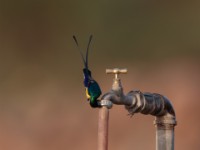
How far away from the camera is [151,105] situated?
2.96 metres

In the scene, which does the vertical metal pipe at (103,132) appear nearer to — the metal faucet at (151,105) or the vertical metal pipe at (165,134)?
the metal faucet at (151,105)

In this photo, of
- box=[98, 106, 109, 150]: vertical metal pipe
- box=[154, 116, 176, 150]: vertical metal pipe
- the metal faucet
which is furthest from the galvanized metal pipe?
box=[154, 116, 176, 150]: vertical metal pipe

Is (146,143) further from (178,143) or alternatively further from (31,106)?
(31,106)

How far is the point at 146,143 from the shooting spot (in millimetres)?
5250

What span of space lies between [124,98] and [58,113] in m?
3.03

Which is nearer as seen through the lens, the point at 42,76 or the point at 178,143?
the point at 178,143

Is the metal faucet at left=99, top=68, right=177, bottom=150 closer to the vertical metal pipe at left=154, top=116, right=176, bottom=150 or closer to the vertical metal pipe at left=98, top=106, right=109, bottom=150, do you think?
the vertical metal pipe at left=154, top=116, right=176, bottom=150

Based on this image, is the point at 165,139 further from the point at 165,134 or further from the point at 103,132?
the point at 103,132

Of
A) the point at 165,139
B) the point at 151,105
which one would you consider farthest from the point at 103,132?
the point at 165,139

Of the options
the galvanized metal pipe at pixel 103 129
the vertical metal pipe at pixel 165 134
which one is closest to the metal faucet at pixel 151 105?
the vertical metal pipe at pixel 165 134

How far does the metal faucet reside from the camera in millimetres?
2631

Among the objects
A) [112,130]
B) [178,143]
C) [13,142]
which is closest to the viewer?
[178,143]

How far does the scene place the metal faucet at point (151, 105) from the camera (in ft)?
8.63

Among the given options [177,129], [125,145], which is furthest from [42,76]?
[177,129]
